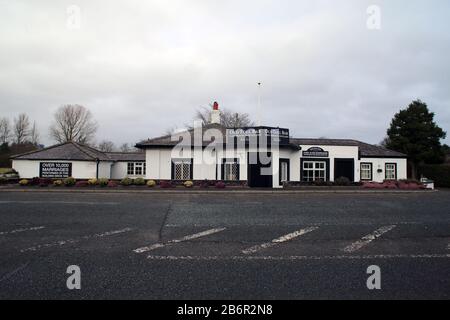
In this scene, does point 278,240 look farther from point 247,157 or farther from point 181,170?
point 181,170

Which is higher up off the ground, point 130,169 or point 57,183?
point 130,169

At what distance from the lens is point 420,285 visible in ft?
13.0

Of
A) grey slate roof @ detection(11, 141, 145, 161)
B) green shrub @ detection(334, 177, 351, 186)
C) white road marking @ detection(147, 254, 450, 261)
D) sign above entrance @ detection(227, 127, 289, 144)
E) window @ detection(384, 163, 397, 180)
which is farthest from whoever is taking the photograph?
window @ detection(384, 163, 397, 180)

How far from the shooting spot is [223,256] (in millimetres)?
5289

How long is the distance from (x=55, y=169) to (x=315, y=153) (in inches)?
927

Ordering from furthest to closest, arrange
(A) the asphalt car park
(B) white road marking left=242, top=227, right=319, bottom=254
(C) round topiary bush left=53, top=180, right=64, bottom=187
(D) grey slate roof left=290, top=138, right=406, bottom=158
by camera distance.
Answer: (D) grey slate roof left=290, top=138, right=406, bottom=158 → (C) round topiary bush left=53, top=180, right=64, bottom=187 → (B) white road marking left=242, top=227, right=319, bottom=254 → (A) the asphalt car park

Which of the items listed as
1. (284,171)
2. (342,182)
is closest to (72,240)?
(284,171)

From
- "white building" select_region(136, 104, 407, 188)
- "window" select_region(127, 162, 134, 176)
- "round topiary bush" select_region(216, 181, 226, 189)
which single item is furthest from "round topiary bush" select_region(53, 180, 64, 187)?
"round topiary bush" select_region(216, 181, 226, 189)

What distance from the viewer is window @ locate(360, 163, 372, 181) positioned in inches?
1091

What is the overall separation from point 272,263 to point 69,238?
4.74 meters

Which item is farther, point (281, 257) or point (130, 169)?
point (130, 169)

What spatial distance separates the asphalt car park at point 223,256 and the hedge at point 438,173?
83.1ft

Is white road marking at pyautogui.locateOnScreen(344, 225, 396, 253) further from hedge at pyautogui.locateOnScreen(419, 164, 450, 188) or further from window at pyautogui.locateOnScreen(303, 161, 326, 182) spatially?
hedge at pyautogui.locateOnScreen(419, 164, 450, 188)

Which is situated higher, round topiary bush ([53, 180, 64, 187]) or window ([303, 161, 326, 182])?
window ([303, 161, 326, 182])
